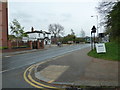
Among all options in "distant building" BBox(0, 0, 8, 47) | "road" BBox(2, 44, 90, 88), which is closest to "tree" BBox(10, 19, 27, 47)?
"distant building" BBox(0, 0, 8, 47)

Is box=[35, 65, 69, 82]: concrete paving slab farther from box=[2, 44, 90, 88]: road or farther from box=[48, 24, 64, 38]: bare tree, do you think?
box=[48, 24, 64, 38]: bare tree

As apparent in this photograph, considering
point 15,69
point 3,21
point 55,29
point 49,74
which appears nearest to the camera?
point 49,74

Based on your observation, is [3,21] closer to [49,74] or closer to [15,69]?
[15,69]

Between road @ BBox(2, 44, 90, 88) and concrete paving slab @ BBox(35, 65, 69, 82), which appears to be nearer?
road @ BBox(2, 44, 90, 88)

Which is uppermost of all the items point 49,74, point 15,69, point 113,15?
point 113,15

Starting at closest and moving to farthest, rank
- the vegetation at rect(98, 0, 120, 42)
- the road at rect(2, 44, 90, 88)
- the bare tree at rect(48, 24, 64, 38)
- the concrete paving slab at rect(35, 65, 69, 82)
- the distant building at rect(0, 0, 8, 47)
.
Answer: the road at rect(2, 44, 90, 88) < the concrete paving slab at rect(35, 65, 69, 82) < the vegetation at rect(98, 0, 120, 42) < the distant building at rect(0, 0, 8, 47) < the bare tree at rect(48, 24, 64, 38)

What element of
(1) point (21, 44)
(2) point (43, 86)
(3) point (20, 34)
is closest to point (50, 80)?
(2) point (43, 86)

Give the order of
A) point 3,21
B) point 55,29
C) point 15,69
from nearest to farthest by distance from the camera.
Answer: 1. point 15,69
2. point 3,21
3. point 55,29

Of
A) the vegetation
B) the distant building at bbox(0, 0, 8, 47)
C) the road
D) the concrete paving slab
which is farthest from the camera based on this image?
the distant building at bbox(0, 0, 8, 47)

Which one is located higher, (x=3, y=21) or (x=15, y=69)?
(x=3, y=21)

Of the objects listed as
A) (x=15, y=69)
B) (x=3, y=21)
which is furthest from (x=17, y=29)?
(x=15, y=69)

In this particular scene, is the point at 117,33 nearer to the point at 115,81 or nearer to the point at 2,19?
the point at 115,81

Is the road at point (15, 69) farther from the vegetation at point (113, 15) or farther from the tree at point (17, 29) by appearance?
the tree at point (17, 29)

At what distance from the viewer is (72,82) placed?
631 centimetres
